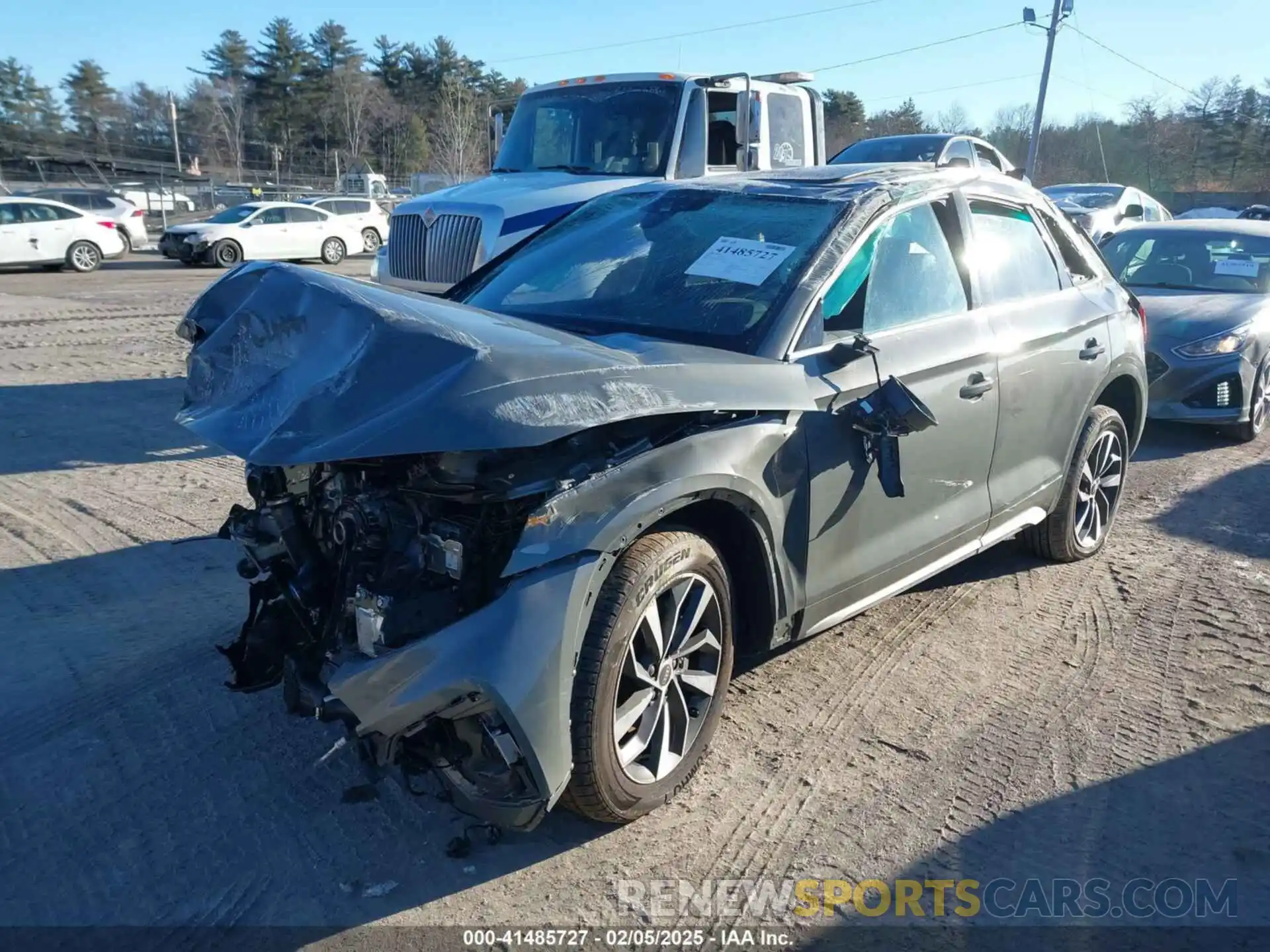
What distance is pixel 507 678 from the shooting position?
2660mm

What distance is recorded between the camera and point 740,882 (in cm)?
298

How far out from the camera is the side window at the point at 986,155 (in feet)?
46.3

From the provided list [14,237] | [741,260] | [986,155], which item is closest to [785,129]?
[986,155]

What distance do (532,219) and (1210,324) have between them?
17.7 ft

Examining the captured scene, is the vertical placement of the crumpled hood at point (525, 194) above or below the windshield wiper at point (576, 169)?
below

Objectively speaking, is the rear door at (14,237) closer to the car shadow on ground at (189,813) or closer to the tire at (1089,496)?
the car shadow on ground at (189,813)

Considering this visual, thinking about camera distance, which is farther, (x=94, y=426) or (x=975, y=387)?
(x=94, y=426)

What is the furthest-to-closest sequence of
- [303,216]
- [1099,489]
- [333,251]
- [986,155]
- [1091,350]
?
[333,251] < [303,216] < [986,155] < [1099,489] < [1091,350]

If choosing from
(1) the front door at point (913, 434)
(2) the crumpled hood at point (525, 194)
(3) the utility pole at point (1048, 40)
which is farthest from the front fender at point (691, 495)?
(3) the utility pole at point (1048, 40)

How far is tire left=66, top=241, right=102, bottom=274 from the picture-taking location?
22.2 meters

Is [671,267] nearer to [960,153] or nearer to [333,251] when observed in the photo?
[960,153]

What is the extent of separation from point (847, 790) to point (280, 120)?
227 feet

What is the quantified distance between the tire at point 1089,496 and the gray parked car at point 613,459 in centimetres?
65

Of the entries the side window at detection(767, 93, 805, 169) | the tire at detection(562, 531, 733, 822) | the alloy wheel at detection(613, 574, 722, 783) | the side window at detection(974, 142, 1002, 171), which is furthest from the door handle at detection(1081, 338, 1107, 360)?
the side window at detection(974, 142, 1002, 171)
